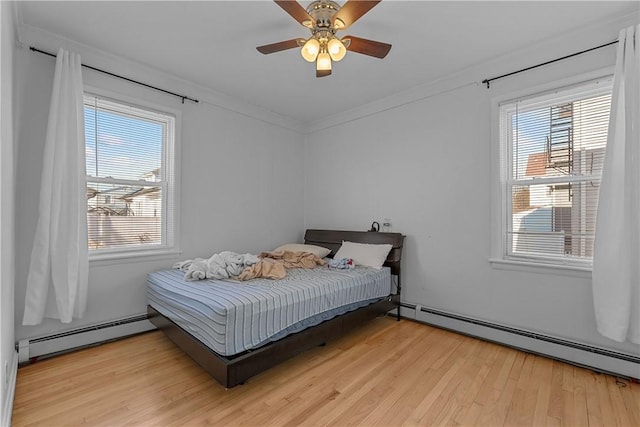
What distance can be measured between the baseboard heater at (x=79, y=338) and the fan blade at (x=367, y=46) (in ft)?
10.2

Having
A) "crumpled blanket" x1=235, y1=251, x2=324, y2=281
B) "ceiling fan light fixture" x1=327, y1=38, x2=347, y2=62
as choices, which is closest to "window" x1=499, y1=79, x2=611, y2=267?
"ceiling fan light fixture" x1=327, y1=38, x2=347, y2=62

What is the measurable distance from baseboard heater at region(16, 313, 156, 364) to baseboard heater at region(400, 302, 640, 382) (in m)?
2.94

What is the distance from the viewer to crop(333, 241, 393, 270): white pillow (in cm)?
329

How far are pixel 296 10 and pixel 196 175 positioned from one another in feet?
7.25

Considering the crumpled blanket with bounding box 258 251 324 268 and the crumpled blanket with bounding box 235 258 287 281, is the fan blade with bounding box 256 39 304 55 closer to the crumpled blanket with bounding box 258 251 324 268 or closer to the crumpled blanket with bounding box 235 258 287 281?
the crumpled blanket with bounding box 235 258 287 281

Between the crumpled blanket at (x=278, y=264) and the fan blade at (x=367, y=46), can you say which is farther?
the crumpled blanket at (x=278, y=264)

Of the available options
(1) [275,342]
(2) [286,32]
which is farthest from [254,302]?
(2) [286,32]

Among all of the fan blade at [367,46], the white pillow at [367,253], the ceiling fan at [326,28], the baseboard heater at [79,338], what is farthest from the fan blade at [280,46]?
the baseboard heater at [79,338]

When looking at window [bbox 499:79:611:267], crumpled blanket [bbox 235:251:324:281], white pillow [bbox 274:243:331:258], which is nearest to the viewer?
window [bbox 499:79:611:267]

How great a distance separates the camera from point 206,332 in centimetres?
198

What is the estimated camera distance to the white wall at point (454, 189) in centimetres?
247

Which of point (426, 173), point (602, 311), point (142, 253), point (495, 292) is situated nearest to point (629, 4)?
point (426, 173)

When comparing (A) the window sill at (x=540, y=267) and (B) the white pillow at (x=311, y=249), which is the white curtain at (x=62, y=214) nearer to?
(B) the white pillow at (x=311, y=249)

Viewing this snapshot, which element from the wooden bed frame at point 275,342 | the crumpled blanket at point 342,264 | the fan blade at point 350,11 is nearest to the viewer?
the fan blade at point 350,11
